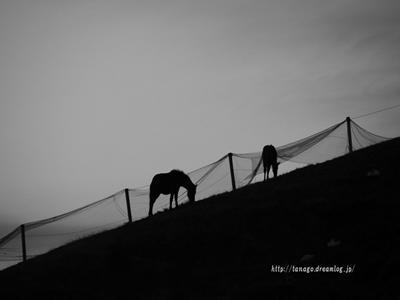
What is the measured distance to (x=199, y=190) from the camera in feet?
91.6

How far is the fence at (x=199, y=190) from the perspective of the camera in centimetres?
2562

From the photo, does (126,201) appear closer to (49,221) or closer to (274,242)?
(49,221)

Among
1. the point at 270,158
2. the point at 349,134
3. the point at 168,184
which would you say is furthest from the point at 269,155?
the point at 168,184

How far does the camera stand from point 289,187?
2186 centimetres

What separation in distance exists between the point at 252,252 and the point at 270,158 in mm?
11925

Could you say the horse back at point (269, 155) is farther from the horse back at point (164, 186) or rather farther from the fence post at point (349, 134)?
the horse back at point (164, 186)

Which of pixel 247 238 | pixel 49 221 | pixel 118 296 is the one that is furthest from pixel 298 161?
pixel 118 296

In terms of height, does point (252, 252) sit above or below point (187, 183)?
below

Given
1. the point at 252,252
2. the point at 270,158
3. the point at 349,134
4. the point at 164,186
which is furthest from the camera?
the point at 349,134

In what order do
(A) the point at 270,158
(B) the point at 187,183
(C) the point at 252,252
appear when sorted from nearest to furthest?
1. (C) the point at 252,252
2. (B) the point at 187,183
3. (A) the point at 270,158

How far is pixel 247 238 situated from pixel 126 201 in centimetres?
1006

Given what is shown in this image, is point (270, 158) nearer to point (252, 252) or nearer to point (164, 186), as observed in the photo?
point (164, 186)

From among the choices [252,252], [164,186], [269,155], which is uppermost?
[269,155]

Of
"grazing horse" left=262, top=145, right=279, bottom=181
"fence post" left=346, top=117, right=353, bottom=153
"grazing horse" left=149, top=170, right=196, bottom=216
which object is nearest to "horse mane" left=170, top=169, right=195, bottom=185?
"grazing horse" left=149, top=170, right=196, bottom=216
